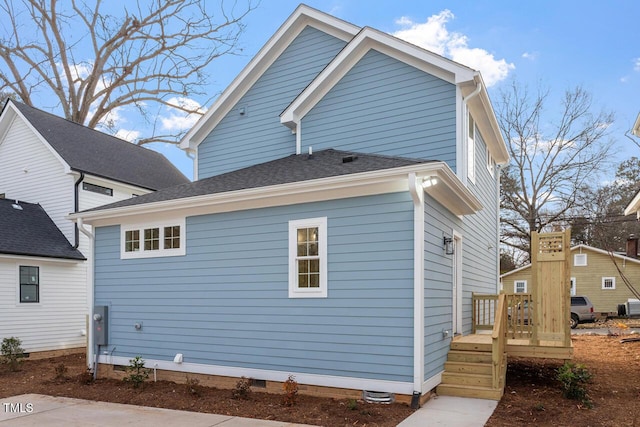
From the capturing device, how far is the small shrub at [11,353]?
1036cm

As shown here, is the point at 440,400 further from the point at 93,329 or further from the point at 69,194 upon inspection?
the point at 69,194

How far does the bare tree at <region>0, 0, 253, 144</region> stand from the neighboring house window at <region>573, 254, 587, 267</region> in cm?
Result: 2154

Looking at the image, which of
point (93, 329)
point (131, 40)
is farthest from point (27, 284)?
point (131, 40)

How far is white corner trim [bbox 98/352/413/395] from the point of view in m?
6.23

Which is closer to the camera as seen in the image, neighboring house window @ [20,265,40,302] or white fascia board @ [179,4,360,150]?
white fascia board @ [179,4,360,150]

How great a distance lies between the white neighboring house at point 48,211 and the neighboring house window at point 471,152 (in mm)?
9214

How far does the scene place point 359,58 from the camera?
940cm

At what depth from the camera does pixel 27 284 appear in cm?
1223

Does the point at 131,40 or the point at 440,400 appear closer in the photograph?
the point at 440,400

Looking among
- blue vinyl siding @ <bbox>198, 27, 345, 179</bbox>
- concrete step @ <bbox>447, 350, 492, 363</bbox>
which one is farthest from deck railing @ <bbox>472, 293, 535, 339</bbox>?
blue vinyl siding @ <bbox>198, 27, 345, 179</bbox>

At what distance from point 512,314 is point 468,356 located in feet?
4.68

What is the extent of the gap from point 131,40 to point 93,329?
17.8 metres

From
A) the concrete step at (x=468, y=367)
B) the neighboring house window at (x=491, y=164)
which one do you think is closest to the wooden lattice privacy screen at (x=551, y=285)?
the concrete step at (x=468, y=367)

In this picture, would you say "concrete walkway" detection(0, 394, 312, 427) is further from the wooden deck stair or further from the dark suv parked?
the dark suv parked
